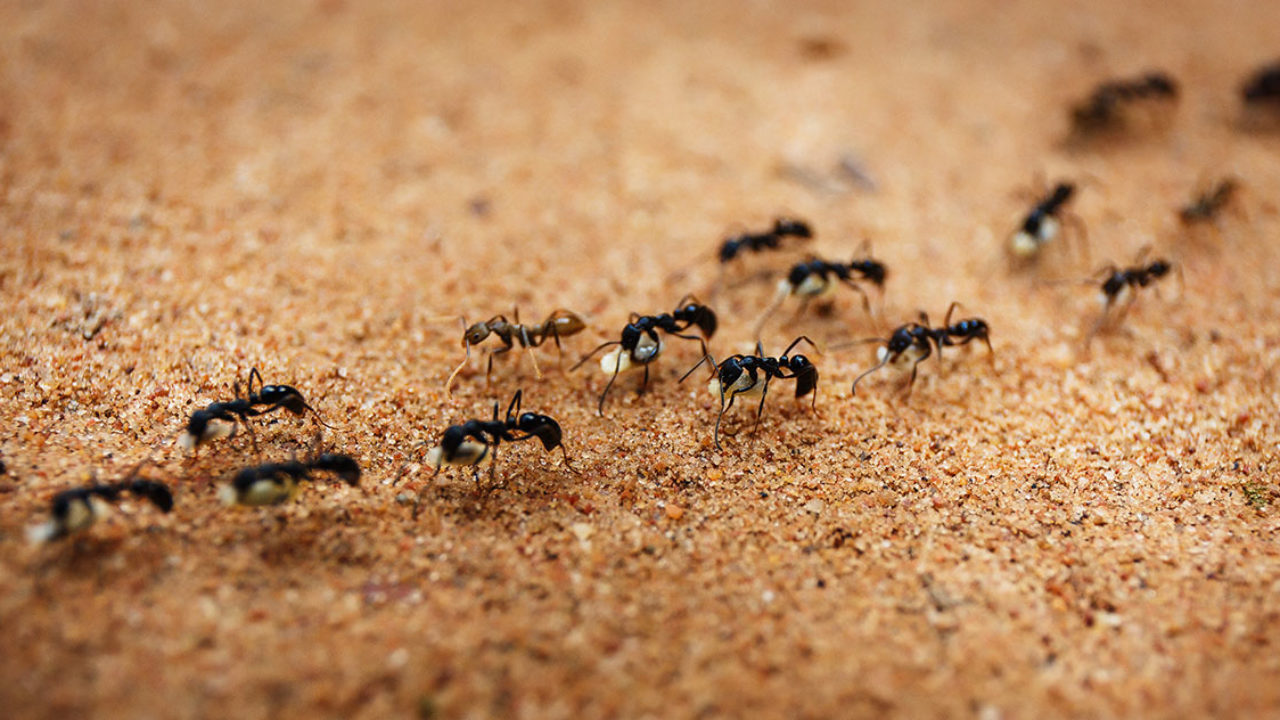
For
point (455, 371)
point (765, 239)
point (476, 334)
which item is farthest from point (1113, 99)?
point (455, 371)

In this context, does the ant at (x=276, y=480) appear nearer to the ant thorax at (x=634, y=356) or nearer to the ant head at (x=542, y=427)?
the ant head at (x=542, y=427)

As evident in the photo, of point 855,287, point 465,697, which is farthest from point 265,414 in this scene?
point 855,287

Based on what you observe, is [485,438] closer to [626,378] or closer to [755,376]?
[626,378]

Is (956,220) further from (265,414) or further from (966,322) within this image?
(265,414)

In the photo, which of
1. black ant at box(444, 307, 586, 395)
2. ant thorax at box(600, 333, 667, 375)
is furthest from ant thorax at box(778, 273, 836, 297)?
black ant at box(444, 307, 586, 395)

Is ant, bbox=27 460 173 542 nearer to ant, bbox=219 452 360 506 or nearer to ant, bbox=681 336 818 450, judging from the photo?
ant, bbox=219 452 360 506
